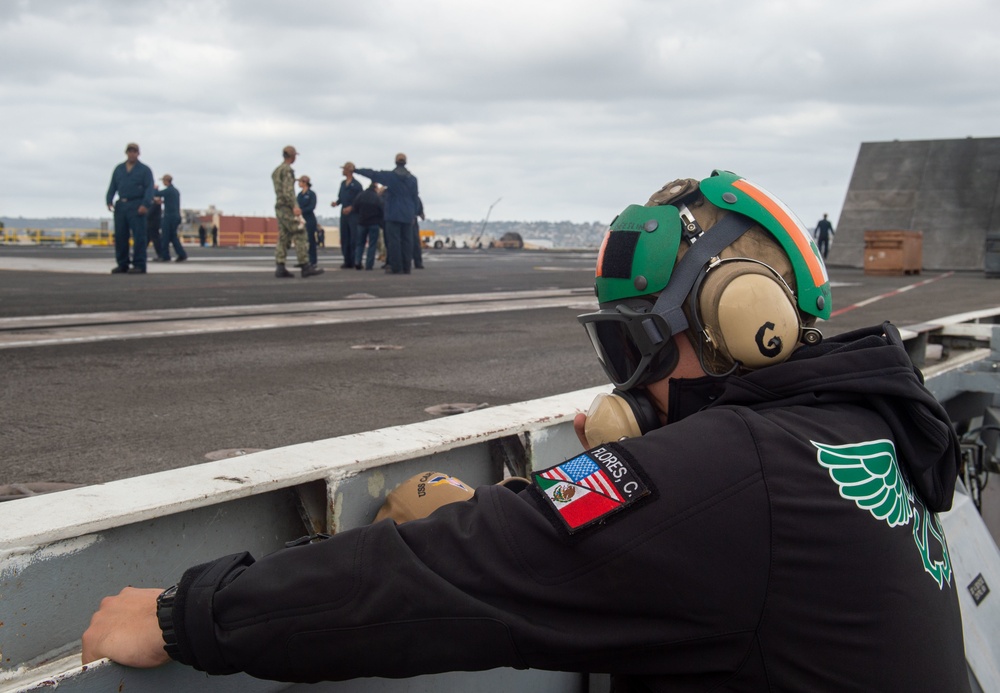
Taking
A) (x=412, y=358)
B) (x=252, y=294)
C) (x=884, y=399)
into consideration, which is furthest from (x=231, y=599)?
(x=252, y=294)

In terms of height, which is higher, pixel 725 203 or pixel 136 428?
pixel 725 203

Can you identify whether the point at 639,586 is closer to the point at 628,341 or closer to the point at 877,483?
the point at 877,483

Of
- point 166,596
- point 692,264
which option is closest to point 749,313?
point 692,264

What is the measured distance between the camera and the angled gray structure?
31438 mm

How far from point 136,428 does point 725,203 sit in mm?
3540

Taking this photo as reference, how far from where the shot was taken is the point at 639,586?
4.57 ft

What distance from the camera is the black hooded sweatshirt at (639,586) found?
54.9 inches

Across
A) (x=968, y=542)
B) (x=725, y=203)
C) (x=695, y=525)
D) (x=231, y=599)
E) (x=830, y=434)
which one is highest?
(x=725, y=203)

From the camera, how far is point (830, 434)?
1493 millimetres

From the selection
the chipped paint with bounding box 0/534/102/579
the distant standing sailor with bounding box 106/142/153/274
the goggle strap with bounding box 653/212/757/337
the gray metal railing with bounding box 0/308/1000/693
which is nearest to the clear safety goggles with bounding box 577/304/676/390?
the goggle strap with bounding box 653/212/757/337

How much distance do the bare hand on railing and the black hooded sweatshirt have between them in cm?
5

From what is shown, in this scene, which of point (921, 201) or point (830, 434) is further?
point (921, 201)

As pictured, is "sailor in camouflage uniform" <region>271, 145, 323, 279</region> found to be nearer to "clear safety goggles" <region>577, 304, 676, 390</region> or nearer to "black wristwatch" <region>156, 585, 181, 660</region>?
"clear safety goggles" <region>577, 304, 676, 390</region>

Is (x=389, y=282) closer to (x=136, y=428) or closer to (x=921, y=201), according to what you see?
(x=136, y=428)
